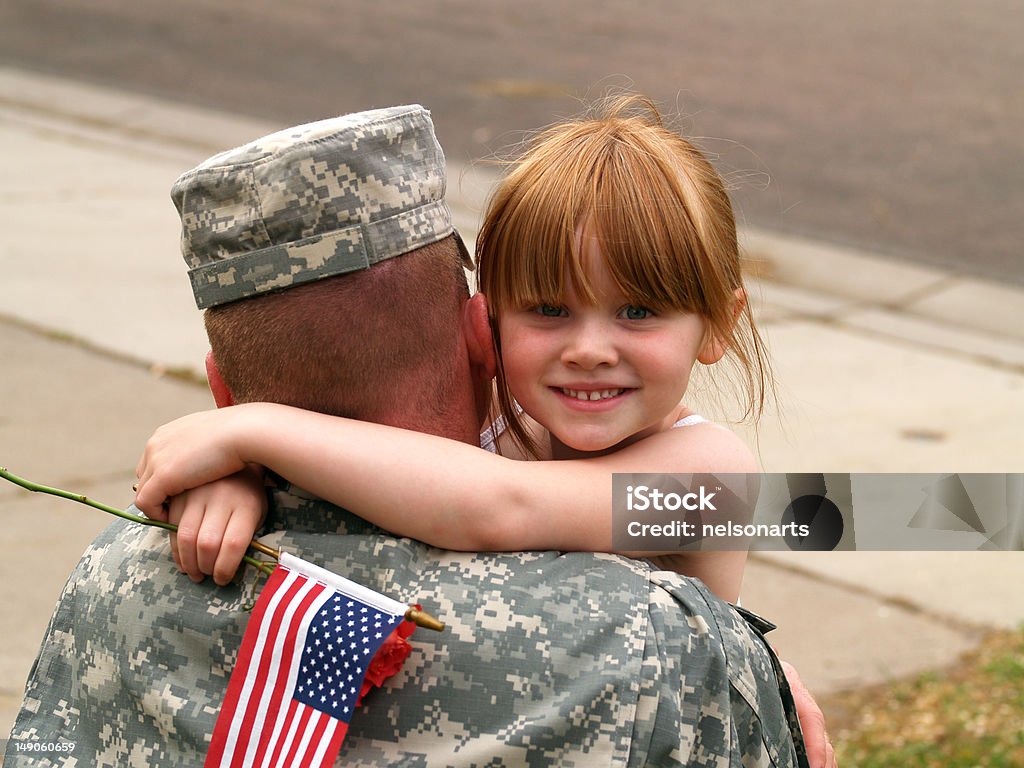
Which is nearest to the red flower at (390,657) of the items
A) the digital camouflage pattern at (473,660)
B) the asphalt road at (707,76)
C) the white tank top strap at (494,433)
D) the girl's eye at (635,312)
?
the digital camouflage pattern at (473,660)

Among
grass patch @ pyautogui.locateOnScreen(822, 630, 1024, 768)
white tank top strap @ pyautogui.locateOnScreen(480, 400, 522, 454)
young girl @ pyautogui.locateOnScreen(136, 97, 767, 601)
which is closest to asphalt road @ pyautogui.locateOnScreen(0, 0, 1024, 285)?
grass patch @ pyautogui.locateOnScreen(822, 630, 1024, 768)

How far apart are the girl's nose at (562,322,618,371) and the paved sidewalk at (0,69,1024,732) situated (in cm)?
86

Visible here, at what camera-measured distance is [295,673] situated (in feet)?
5.08

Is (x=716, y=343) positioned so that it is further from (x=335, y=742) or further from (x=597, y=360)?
(x=335, y=742)

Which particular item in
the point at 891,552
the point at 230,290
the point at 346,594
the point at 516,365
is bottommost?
the point at 891,552

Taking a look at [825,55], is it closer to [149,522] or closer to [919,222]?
[919,222]

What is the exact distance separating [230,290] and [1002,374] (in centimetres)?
520

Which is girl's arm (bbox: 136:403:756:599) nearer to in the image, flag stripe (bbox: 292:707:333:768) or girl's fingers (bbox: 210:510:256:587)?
girl's fingers (bbox: 210:510:256:587)

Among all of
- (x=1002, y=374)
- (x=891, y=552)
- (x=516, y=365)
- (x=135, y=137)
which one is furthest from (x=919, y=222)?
(x=516, y=365)

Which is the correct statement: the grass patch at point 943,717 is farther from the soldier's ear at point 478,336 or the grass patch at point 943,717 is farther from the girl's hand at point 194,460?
the girl's hand at point 194,460

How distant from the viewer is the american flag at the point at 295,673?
1.51 meters

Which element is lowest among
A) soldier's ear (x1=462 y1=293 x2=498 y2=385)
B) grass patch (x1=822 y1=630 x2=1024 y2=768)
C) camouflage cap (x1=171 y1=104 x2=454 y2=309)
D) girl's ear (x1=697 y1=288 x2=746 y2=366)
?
grass patch (x1=822 y1=630 x2=1024 y2=768)

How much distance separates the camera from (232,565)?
1547 millimetres

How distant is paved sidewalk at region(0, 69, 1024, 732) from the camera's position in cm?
426
